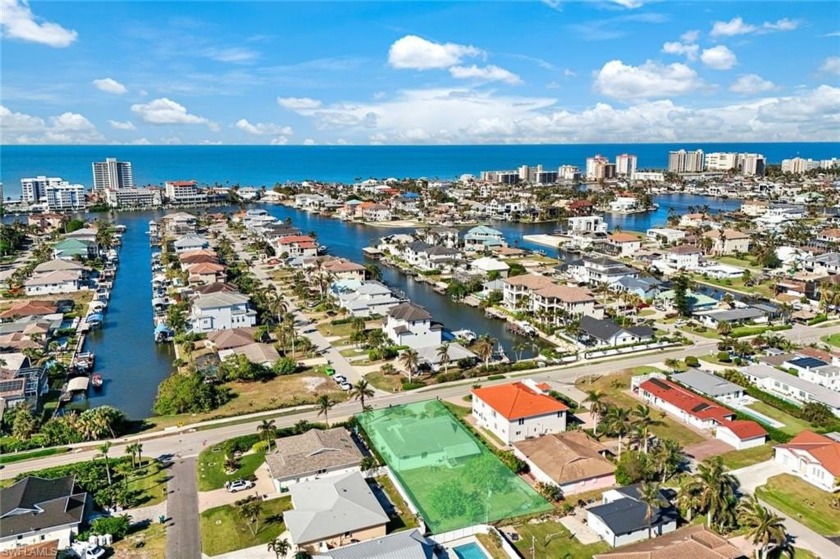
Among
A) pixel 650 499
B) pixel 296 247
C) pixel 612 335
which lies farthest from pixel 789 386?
pixel 296 247

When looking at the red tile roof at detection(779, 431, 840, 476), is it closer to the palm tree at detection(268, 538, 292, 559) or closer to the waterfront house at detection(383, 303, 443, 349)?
the palm tree at detection(268, 538, 292, 559)

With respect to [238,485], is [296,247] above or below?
above

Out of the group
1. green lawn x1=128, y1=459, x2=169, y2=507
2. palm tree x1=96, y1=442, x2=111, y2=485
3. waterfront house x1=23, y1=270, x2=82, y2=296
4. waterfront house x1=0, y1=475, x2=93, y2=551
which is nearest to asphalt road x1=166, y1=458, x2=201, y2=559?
green lawn x1=128, y1=459, x2=169, y2=507

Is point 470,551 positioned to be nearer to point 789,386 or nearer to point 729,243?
point 789,386

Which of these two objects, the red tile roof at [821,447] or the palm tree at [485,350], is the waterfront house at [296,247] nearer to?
the palm tree at [485,350]

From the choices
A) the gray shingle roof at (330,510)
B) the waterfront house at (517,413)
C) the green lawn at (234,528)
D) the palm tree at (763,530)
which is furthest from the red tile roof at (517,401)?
the green lawn at (234,528)

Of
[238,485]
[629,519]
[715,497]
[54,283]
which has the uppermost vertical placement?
[715,497]
